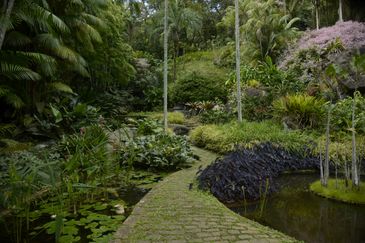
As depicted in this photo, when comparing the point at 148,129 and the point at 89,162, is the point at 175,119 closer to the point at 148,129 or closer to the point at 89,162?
the point at 148,129

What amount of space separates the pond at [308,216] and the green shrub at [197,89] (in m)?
10.0

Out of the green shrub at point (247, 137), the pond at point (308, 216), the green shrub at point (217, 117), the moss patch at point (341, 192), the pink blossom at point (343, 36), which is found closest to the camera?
the pond at point (308, 216)

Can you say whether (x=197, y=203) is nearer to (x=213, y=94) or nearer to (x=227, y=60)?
(x=213, y=94)

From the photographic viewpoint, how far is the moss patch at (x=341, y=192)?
5.81m

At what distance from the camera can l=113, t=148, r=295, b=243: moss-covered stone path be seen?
3.72m

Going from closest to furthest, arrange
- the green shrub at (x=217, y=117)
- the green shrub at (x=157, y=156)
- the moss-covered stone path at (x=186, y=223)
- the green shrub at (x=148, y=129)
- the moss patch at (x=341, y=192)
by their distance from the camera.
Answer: the moss-covered stone path at (x=186, y=223)
the moss patch at (x=341, y=192)
the green shrub at (x=157, y=156)
the green shrub at (x=148, y=129)
the green shrub at (x=217, y=117)

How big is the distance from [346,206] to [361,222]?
647 mm

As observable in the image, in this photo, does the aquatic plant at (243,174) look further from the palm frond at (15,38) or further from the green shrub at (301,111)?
the palm frond at (15,38)

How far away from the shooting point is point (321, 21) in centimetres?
2008

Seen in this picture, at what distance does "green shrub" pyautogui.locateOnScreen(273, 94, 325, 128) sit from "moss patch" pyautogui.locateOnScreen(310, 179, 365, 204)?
12.2ft

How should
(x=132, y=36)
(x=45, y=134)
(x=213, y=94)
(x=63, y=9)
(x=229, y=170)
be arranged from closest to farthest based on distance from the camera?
(x=229, y=170) < (x=45, y=134) < (x=63, y=9) < (x=213, y=94) < (x=132, y=36)

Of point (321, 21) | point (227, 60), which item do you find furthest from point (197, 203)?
point (321, 21)

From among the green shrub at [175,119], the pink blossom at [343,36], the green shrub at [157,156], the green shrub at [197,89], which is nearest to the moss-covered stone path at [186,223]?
the green shrub at [157,156]

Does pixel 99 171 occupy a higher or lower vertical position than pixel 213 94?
lower
